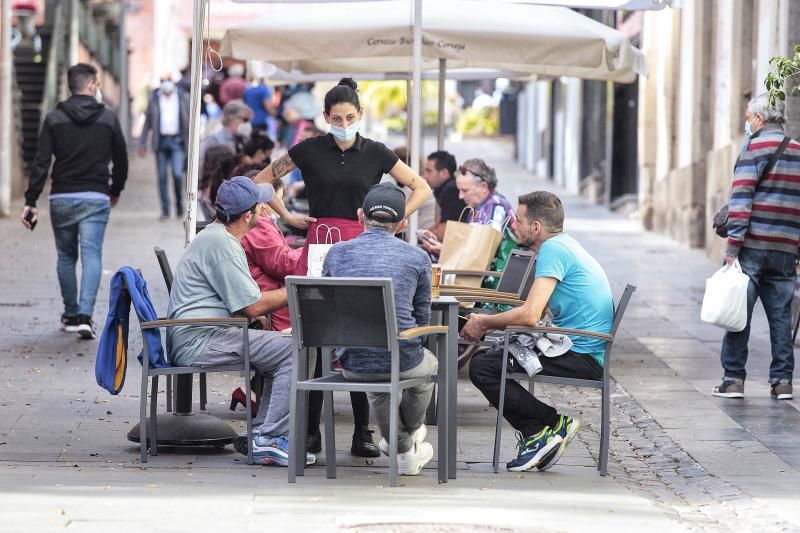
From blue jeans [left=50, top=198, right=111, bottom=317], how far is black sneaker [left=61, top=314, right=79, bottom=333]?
8 centimetres

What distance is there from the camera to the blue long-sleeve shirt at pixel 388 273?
7.37 metres

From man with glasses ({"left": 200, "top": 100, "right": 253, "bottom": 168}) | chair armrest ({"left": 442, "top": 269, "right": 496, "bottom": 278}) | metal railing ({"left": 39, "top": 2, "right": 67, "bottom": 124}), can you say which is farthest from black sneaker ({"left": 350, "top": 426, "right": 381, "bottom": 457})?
metal railing ({"left": 39, "top": 2, "right": 67, "bottom": 124})

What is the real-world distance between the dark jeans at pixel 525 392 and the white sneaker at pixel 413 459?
0.46 metres

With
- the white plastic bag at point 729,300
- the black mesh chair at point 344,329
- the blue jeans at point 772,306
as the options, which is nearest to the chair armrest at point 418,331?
the black mesh chair at point 344,329

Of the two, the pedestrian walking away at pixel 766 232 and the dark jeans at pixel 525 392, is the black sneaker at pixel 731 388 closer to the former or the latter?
the pedestrian walking away at pixel 766 232

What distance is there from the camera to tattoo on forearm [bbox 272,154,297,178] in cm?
920

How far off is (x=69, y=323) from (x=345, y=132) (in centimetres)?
445

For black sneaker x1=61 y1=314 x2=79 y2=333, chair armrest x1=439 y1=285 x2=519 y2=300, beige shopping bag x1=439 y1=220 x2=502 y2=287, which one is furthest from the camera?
black sneaker x1=61 y1=314 x2=79 y2=333

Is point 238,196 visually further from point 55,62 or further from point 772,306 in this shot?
point 55,62

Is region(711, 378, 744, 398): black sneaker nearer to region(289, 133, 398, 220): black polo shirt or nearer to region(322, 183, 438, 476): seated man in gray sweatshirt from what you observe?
region(289, 133, 398, 220): black polo shirt

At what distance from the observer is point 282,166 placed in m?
9.26

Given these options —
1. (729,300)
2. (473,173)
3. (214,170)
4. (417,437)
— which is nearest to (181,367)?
(417,437)

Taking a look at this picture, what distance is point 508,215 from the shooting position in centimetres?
1075

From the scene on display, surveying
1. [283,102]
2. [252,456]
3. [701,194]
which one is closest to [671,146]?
[701,194]
